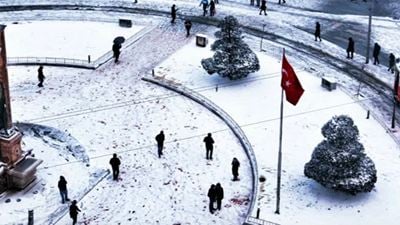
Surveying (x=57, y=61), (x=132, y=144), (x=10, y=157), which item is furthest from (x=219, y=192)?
(x=57, y=61)

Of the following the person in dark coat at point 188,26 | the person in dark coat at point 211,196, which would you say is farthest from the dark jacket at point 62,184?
the person in dark coat at point 188,26

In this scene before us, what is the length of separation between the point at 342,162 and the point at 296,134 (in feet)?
19.3

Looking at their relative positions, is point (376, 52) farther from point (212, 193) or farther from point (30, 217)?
point (30, 217)

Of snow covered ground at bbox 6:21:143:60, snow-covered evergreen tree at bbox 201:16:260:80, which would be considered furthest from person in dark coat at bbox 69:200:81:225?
snow covered ground at bbox 6:21:143:60

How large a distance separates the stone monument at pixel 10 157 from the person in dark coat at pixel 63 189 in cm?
163

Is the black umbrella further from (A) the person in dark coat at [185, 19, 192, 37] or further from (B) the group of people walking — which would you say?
(B) the group of people walking

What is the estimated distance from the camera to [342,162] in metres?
28.9

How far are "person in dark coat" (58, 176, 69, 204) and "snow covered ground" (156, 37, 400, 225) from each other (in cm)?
728

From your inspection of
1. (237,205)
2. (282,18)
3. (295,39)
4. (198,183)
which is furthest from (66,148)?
(282,18)

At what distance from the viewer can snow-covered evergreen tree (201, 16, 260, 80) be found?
129 feet

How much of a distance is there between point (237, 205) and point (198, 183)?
2300mm

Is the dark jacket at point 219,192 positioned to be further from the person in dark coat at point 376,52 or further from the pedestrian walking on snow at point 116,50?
the person in dark coat at point 376,52

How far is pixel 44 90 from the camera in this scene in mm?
39469

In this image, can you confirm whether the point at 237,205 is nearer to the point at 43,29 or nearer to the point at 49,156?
the point at 49,156
